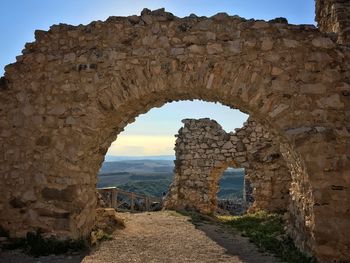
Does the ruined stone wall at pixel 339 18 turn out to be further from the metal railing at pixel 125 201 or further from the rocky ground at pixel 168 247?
the metal railing at pixel 125 201

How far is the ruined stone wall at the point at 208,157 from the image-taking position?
12391mm

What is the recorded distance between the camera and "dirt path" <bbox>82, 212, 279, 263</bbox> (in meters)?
5.39

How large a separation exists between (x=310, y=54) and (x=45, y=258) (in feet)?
16.0

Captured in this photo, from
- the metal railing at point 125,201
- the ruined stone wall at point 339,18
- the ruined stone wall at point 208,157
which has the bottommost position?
the metal railing at point 125,201

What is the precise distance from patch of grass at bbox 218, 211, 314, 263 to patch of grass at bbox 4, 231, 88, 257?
121 inches

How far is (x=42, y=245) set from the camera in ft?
17.9

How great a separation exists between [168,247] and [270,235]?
7.29ft

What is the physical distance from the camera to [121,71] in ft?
19.0

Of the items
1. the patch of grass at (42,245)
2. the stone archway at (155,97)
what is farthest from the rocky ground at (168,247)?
the stone archway at (155,97)

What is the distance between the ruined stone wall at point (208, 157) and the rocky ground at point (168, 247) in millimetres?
4280

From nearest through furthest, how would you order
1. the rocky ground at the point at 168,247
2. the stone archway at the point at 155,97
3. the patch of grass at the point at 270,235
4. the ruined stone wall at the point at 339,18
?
1. the stone archway at the point at 155,97
2. the rocky ground at the point at 168,247
3. the patch of grass at the point at 270,235
4. the ruined stone wall at the point at 339,18

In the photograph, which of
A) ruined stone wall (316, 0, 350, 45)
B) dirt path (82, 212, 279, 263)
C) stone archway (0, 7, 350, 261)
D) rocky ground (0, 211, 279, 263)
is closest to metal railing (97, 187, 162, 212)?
dirt path (82, 212, 279, 263)

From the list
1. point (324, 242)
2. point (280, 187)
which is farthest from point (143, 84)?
point (280, 187)

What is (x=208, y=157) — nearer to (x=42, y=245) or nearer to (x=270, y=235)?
(x=270, y=235)
